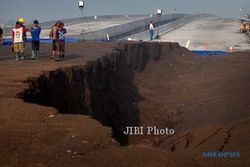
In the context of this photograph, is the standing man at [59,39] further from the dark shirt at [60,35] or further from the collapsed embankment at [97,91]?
the collapsed embankment at [97,91]

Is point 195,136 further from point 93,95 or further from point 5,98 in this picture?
point 5,98

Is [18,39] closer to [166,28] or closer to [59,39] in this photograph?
[59,39]

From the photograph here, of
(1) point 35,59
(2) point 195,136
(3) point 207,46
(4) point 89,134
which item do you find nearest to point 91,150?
(4) point 89,134

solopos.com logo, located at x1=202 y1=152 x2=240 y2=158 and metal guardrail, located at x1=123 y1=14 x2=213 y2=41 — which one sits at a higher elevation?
metal guardrail, located at x1=123 y1=14 x2=213 y2=41

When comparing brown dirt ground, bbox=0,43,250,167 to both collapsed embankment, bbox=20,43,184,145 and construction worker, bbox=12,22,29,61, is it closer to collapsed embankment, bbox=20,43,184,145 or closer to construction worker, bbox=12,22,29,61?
collapsed embankment, bbox=20,43,184,145

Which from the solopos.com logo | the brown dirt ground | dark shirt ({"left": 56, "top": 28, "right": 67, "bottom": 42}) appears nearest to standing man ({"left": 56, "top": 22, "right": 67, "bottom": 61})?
dark shirt ({"left": 56, "top": 28, "right": 67, "bottom": 42})

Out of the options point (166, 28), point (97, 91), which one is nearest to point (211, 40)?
point (166, 28)
